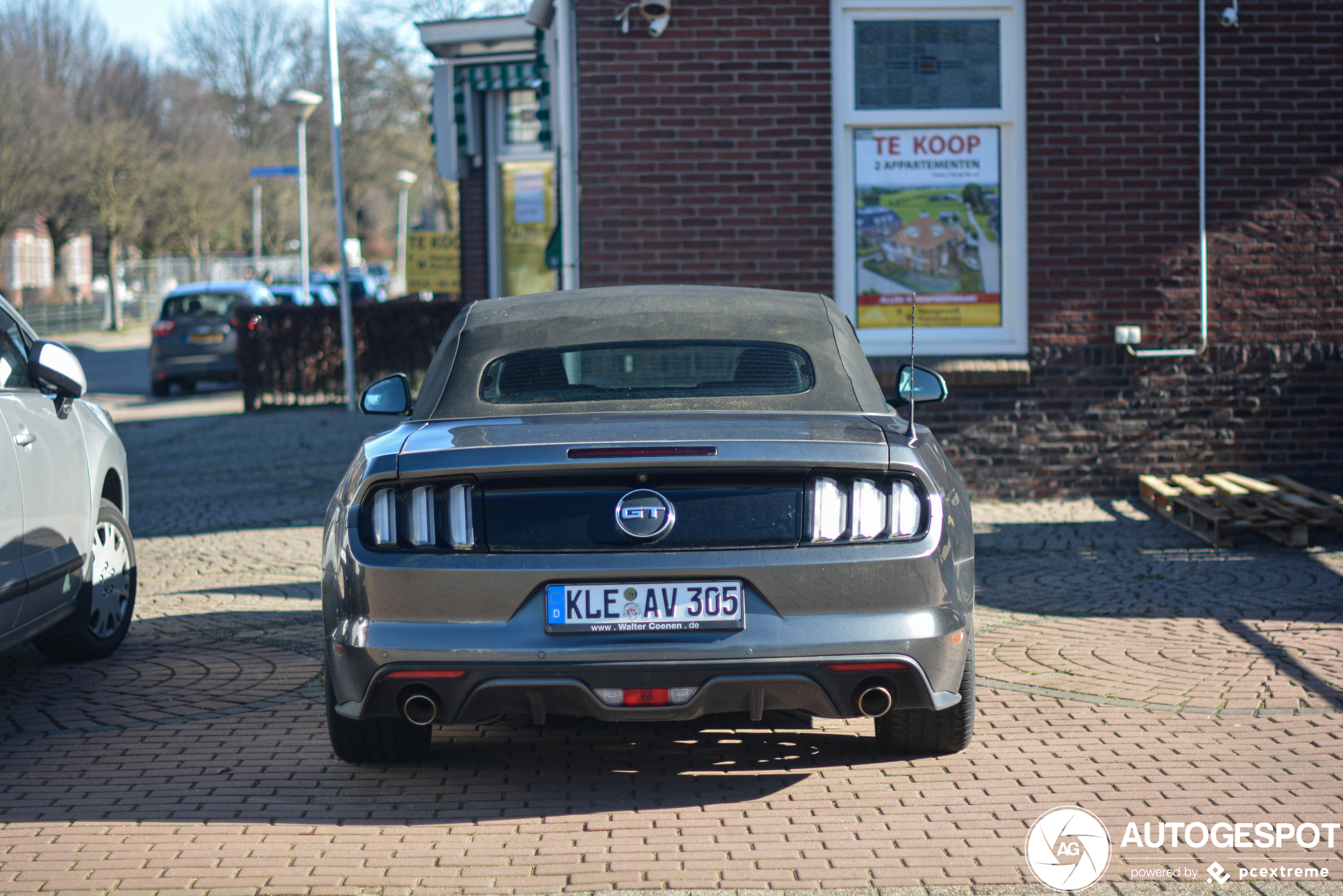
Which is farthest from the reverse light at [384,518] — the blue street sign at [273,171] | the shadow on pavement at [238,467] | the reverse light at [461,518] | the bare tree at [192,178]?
the bare tree at [192,178]

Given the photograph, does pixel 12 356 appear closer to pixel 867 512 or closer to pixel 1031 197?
pixel 867 512

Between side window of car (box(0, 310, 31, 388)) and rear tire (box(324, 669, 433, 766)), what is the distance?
2142mm

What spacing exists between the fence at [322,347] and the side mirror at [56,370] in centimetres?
1197

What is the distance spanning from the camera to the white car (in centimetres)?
486

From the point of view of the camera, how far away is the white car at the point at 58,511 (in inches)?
191

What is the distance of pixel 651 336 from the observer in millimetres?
4605

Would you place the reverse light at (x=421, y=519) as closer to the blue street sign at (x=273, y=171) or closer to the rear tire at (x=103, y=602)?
the rear tire at (x=103, y=602)

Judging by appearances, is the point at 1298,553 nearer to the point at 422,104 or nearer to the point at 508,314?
the point at 508,314

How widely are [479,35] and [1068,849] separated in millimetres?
14125

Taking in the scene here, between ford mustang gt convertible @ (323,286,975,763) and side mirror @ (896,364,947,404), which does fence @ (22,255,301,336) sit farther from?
ford mustang gt convertible @ (323,286,975,763)

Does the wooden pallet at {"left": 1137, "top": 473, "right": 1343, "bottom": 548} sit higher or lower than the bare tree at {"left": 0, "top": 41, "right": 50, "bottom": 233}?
lower

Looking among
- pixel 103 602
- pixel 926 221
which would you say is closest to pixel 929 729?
pixel 103 602

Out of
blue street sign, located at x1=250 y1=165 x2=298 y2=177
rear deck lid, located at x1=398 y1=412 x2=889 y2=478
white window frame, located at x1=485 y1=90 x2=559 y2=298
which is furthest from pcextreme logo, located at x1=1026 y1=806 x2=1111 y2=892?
blue street sign, located at x1=250 y1=165 x2=298 y2=177

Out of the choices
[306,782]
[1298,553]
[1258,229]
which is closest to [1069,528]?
[1298,553]
